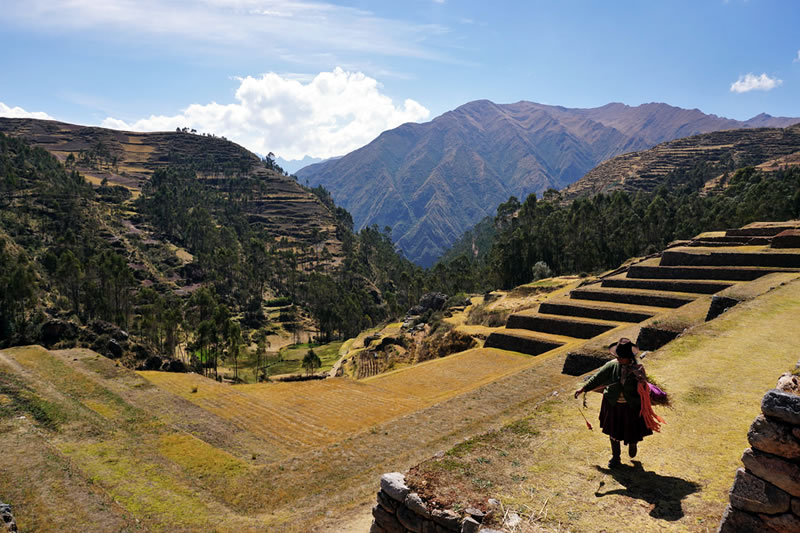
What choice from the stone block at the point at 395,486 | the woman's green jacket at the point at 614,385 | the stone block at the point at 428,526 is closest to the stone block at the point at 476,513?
the stone block at the point at 428,526

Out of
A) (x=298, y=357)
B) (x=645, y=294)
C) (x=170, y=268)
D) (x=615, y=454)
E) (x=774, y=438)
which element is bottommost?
(x=298, y=357)

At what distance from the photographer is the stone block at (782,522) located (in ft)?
16.2

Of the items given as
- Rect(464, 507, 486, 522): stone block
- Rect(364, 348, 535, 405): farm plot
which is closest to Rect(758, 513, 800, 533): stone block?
Rect(464, 507, 486, 522): stone block

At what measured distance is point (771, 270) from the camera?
27969mm

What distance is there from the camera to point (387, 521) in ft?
25.8

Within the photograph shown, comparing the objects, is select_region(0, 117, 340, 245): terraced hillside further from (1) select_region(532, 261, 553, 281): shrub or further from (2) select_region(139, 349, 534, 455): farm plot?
(2) select_region(139, 349, 534, 455): farm plot

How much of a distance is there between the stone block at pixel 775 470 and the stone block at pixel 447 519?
394 centimetres

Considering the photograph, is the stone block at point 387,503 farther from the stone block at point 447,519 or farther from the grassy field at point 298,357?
the grassy field at point 298,357

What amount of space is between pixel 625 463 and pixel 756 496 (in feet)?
10.2

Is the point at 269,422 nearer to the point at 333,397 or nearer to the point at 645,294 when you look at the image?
the point at 333,397

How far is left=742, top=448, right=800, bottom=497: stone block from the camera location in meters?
4.88

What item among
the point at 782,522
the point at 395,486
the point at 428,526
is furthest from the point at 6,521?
the point at 782,522

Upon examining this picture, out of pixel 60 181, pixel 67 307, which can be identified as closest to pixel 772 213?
pixel 67 307

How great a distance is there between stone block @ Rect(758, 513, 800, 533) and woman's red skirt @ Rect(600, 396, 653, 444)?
2.24 meters
